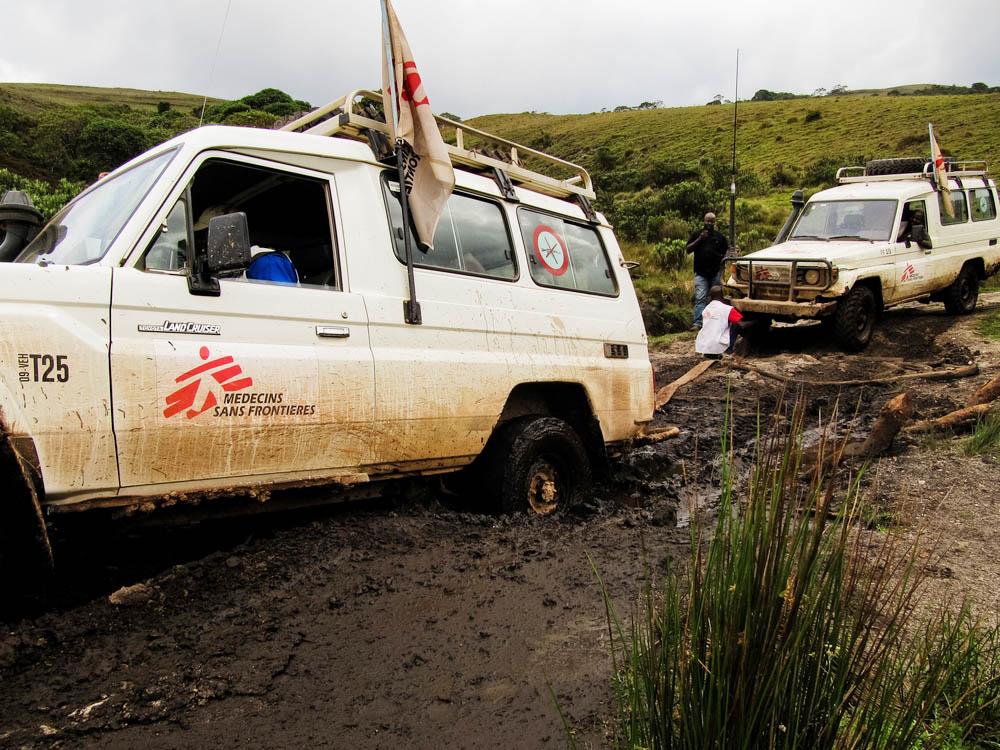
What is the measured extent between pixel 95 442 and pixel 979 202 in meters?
14.5

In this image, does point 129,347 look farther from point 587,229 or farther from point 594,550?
point 587,229

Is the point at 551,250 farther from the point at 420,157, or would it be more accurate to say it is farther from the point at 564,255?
the point at 420,157

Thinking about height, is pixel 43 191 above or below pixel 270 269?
above

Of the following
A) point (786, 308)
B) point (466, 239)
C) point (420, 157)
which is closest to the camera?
point (420, 157)

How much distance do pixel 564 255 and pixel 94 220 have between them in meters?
2.75

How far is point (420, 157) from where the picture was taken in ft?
13.4

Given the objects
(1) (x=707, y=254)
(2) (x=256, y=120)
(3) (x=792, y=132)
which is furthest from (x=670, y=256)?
(3) (x=792, y=132)

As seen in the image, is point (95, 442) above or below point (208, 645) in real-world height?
above

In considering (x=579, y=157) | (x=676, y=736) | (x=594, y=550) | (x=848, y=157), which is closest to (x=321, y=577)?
(x=594, y=550)

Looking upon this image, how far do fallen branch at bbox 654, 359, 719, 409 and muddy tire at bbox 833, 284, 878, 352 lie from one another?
195cm

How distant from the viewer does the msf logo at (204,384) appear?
10.1 ft

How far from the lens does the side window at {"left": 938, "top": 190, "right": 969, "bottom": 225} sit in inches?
472

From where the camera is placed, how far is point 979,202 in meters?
13.3

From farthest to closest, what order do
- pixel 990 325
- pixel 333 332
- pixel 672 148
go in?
pixel 672 148 < pixel 990 325 < pixel 333 332
